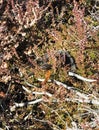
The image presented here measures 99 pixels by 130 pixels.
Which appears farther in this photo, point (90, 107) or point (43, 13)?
point (43, 13)

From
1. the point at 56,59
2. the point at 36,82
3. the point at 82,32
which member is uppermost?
the point at 82,32

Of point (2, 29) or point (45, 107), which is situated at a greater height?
point (2, 29)

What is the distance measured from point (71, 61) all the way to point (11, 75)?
63 centimetres

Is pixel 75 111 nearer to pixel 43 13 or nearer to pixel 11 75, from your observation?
pixel 11 75

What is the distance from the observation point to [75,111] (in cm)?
321

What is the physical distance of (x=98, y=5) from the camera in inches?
162

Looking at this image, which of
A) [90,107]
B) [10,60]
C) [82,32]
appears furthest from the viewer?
[10,60]

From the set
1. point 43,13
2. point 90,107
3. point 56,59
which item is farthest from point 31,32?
point 90,107

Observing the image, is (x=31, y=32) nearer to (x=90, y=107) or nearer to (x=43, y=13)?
(x=43, y=13)

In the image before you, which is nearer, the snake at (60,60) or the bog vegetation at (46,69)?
the bog vegetation at (46,69)

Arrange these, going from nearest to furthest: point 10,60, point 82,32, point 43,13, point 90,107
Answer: point 90,107
point 82,32
point 10,60
point 43,13

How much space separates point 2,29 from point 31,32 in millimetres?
407

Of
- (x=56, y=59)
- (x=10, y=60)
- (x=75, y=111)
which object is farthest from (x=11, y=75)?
(x=75, y=111)

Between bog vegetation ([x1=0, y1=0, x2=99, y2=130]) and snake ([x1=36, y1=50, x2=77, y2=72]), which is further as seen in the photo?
snake ([x1=36, y1=50, x2=77, y2=72])
